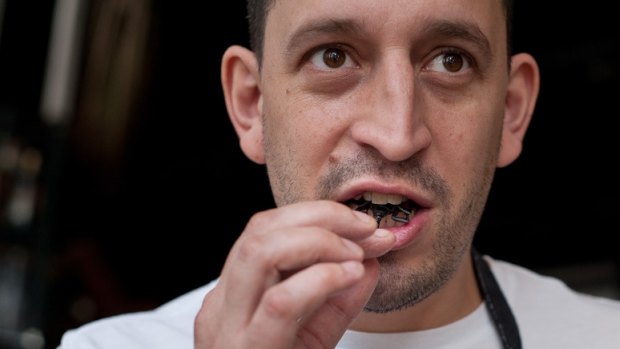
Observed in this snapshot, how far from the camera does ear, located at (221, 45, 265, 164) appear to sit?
5.84 ft

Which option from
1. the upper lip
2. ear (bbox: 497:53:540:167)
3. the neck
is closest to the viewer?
the upper lip

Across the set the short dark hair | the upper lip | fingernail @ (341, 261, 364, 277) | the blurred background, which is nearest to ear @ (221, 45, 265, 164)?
the short dark hair

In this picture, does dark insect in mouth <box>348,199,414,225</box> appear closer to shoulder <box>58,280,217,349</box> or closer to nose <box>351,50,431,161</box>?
nose <box>351,50,431,161</box>

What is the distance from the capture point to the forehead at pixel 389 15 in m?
1.50

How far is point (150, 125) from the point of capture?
14.8 ft

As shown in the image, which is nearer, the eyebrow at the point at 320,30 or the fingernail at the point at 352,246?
the fingernail at the point at 352,246

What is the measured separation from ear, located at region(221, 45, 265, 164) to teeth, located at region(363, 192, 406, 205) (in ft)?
1.06

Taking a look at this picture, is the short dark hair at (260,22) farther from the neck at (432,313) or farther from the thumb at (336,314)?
the thumb at (336,314)

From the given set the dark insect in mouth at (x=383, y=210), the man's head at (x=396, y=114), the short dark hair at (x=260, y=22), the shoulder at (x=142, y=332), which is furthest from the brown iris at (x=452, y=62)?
the shoulder at (x=142, y=332)

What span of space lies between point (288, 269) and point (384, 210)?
0.31 m

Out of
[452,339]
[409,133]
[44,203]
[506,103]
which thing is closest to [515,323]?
[452,339]

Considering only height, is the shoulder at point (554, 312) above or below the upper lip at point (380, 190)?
below

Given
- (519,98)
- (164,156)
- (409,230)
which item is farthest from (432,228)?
(164,156)

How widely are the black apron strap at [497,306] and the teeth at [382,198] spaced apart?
42 cm
